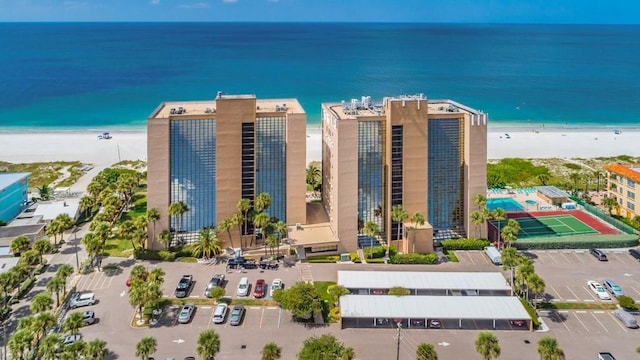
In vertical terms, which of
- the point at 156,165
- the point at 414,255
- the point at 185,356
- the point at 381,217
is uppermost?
the point at 156,165

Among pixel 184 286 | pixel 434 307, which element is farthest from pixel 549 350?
pixel 184 286

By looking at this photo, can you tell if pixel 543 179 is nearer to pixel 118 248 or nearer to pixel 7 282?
pixel 118 248

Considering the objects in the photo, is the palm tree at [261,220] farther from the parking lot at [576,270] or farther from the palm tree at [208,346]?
the parking lot at [576,270]

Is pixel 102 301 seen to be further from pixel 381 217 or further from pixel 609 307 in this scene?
pixel 609 307

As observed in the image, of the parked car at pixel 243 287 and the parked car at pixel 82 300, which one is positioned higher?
the parked car at pixel 243 287

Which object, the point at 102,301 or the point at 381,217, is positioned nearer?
the point at 102,301

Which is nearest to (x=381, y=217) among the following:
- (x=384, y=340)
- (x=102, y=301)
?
(x=384, y=340)

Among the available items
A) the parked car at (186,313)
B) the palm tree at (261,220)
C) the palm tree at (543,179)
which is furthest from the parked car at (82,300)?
the palm tree at (543,179)
